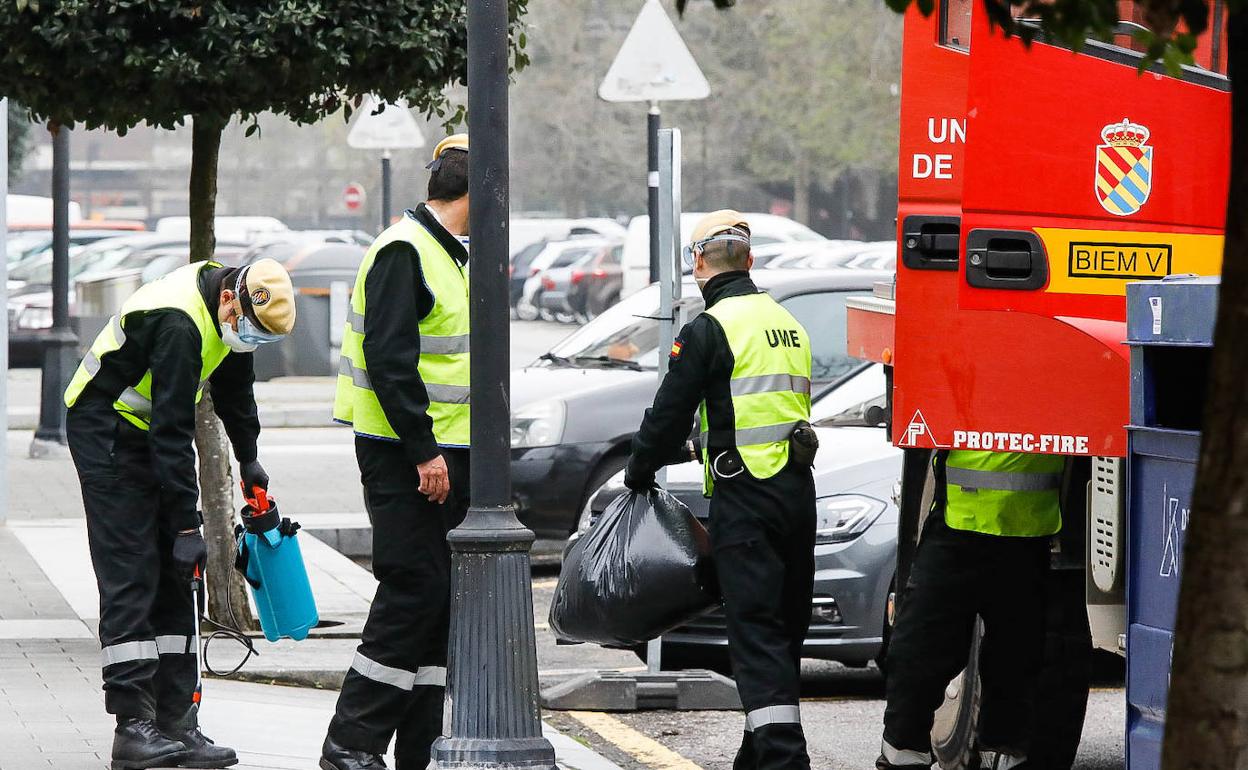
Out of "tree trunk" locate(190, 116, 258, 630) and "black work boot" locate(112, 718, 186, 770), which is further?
"tree trunk" locate(190, 116, 258, 630)

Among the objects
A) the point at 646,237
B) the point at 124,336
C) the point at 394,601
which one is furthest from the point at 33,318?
the point at 394,601

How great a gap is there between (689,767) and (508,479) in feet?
5.21

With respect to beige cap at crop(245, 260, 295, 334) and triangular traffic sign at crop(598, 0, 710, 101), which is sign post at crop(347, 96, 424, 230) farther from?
beige cap at crop(245, 260, 295, 334)

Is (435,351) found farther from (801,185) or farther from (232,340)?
(801,185)

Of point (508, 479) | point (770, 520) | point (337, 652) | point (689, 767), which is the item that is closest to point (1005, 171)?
point (770, 520)

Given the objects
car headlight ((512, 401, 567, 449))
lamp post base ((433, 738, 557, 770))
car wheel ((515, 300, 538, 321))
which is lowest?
car wheel ((515, 300, 538, 321))

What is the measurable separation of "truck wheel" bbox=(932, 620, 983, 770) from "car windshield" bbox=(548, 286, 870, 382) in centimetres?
346

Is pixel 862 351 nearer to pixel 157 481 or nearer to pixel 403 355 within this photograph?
pixel 403 355

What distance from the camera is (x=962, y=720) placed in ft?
19.7

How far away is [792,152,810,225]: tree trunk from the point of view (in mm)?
56000

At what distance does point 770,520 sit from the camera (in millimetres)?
5539

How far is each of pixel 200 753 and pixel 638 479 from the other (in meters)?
1.56

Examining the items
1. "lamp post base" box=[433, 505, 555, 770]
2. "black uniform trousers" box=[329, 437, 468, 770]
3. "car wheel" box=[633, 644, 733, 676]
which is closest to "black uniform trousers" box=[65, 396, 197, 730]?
"black uniform trousers" box=[329, 437, 468, 770]

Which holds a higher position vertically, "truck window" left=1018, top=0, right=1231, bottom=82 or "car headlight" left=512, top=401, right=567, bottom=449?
"truck window" left=1018, top=0, right=1231, bottom=82
